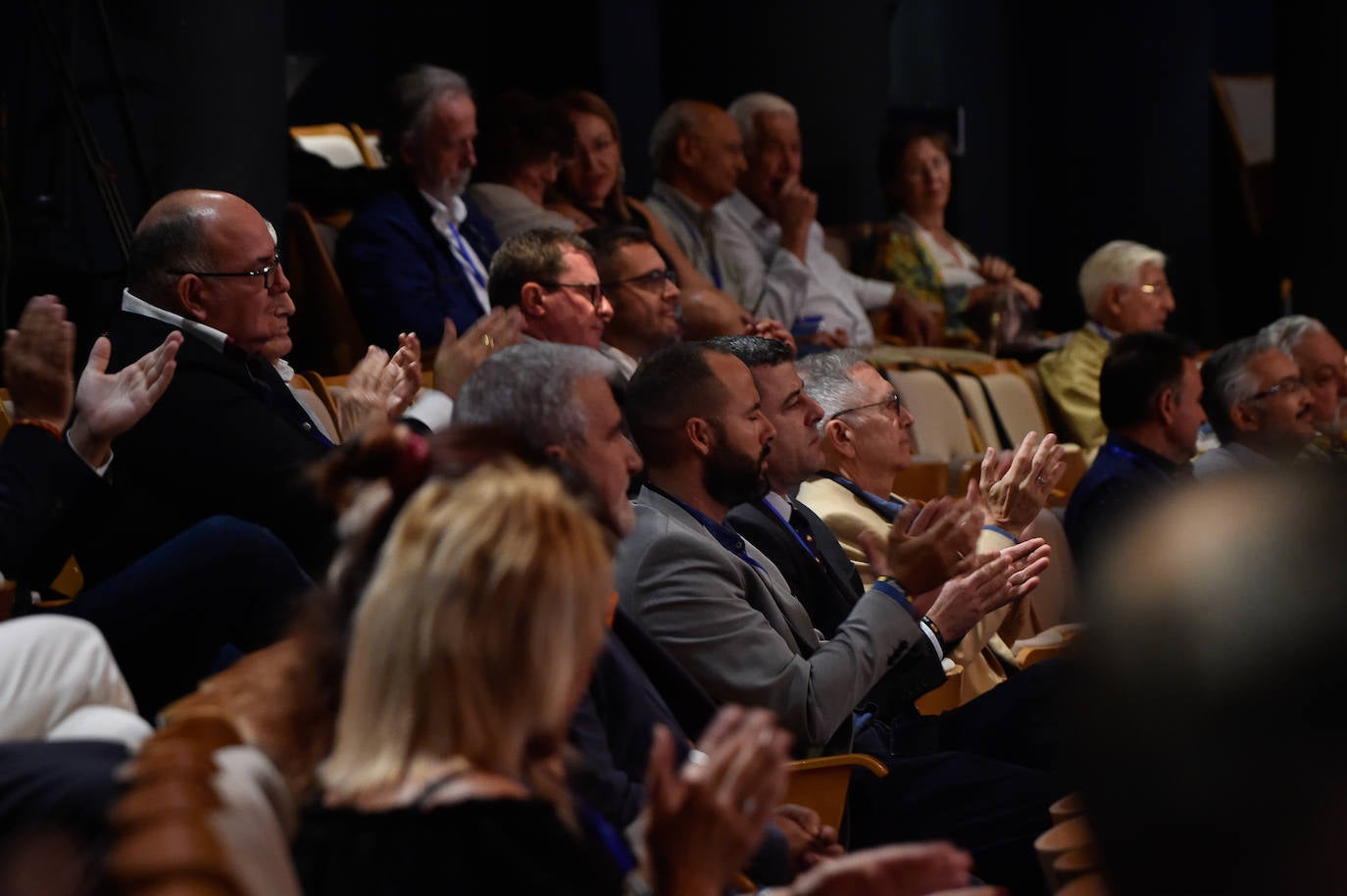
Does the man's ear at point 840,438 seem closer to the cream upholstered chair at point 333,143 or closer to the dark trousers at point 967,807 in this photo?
the dark trousers at point 967,807

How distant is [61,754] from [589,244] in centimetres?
301

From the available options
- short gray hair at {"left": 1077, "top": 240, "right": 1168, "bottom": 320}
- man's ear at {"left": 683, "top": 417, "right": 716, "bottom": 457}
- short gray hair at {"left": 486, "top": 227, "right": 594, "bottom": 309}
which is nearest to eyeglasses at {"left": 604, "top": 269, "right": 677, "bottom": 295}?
short gray hair at {"left": 486, "top": 227, "right": 594, "bottom": 309}

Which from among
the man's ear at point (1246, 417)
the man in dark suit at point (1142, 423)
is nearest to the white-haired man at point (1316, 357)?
the man's ear at point (1246, 417)

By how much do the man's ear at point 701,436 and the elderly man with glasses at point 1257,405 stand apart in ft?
7.77

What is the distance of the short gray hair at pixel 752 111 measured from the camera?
6410 mm

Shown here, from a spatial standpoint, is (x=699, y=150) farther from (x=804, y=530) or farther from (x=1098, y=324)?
(x=804, y=530)

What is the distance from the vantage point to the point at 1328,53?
7.28 metres

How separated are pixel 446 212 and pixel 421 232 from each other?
6.1 inches

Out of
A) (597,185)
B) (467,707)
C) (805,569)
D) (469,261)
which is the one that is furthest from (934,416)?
(467,707)

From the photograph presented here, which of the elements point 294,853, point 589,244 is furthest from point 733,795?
point 589,244

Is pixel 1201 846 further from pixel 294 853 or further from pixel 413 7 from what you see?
pixel 413 7

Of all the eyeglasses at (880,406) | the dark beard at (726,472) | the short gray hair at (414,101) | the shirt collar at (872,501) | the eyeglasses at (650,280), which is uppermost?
the short gray hair at (414,101)

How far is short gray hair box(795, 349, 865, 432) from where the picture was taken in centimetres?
393

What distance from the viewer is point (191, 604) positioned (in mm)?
2393
